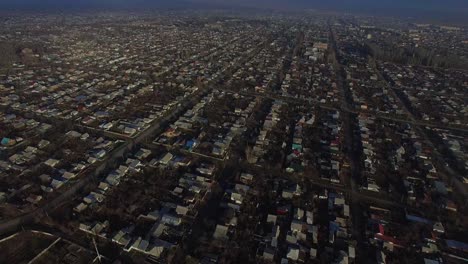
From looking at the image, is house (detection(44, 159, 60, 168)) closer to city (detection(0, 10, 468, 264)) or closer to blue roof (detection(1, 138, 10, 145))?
city (detection(0, 10, 468, 264))

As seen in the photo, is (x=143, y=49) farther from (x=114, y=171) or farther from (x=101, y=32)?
(x=114, y=171)

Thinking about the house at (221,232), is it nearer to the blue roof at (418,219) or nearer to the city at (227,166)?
the city at (227,166)

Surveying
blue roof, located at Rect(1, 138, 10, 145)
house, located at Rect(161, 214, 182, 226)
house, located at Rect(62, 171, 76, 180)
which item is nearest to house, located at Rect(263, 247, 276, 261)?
house, located at Rect(161, 214, 182, 226)

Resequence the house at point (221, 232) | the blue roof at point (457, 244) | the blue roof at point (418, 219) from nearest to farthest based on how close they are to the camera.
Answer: the house at point (221, 232) < the blue roof at point (457, 244) < the blue roof at point (418, 219)

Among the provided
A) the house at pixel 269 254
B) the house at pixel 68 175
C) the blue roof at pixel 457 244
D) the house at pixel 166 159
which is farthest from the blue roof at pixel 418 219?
the house at pixel 68 175

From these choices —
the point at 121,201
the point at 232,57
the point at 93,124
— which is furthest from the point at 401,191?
the point at 232,57

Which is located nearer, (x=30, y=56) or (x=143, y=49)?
(x=30, y=56)

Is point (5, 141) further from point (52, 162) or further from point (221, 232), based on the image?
point (221, 232)

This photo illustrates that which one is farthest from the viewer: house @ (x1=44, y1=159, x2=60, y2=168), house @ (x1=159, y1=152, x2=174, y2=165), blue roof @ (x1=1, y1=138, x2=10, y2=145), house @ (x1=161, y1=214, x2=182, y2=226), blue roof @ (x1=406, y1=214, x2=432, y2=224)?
blue roof @ (x1=1, y1=138, x2=10, y2=145)
